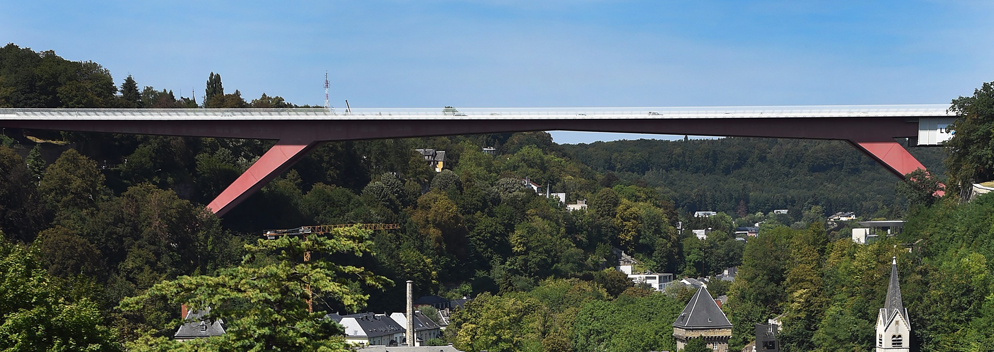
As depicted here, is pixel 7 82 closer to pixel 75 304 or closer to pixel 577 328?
pixel 577 328

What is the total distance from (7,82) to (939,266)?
44.2 meters

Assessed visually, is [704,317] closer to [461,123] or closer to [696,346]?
[696,346]

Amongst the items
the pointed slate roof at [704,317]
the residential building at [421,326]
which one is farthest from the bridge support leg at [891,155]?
the residential building at [421,326]

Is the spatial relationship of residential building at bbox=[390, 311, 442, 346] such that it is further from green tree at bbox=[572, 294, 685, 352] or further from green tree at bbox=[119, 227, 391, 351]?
green tree at bbox=[119, 227, 391, 351]

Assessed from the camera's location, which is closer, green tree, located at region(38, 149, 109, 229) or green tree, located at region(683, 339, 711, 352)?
green tree, located at region(38, 149, 109, 229)

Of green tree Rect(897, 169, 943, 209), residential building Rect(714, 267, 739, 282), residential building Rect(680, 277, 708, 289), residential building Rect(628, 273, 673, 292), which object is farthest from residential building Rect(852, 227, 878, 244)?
residential building Rect(714, 267, 739, 282)

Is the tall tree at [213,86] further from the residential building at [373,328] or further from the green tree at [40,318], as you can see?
the green tree at [40,318]

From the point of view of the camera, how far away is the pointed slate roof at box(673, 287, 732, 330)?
84.4 m

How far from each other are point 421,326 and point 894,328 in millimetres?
33358

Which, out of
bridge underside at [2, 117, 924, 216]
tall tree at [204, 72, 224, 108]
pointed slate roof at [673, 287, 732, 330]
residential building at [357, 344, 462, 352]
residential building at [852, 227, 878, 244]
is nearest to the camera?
bridge underside at [2, 117, 924, 216]

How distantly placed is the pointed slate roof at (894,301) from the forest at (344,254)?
0.46 metres

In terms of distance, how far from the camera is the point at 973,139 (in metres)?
61.3

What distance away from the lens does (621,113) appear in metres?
64.8

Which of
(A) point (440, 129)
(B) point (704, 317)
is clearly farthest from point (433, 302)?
(A) point (440, 129)
